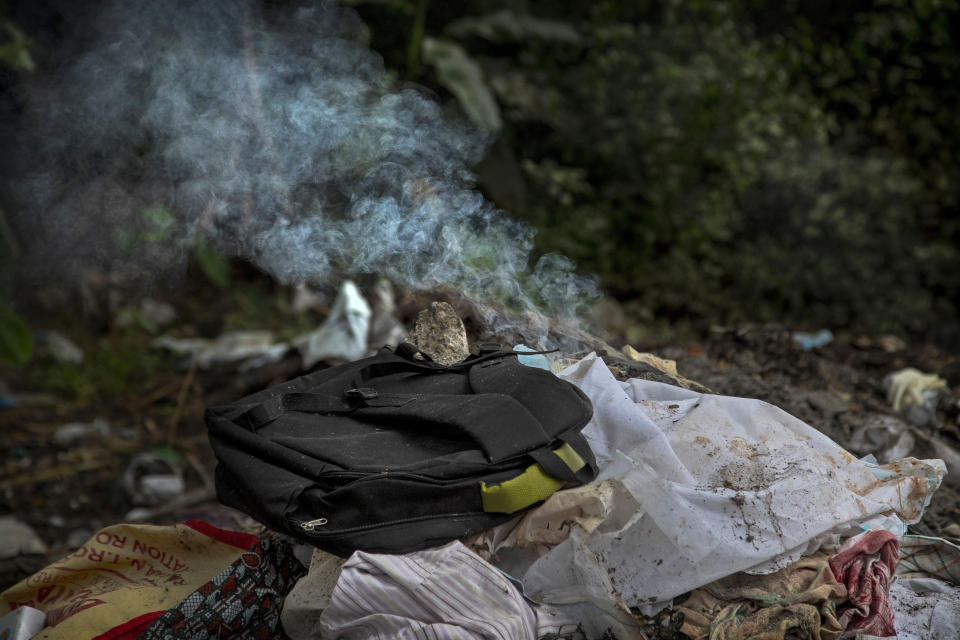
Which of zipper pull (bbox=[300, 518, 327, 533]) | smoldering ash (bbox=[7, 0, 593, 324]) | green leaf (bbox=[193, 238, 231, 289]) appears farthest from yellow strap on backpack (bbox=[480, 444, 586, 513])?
green leaf (bbox=[193, 238, 231, 289])

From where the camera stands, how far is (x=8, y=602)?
2.10 metres

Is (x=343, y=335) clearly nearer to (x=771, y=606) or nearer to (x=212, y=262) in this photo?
(x=212, y=262)

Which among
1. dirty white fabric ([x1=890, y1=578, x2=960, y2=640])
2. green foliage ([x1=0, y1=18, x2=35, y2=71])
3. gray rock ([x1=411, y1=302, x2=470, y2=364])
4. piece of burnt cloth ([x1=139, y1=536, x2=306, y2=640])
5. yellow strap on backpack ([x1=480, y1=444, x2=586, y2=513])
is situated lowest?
piece of burnt cloth ([x1=139, y1=536, x2=306, y2=640])

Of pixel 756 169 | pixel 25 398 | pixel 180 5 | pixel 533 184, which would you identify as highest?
pixel 180 5

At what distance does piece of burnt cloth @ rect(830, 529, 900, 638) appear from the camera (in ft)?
5.47

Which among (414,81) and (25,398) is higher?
(414,81)

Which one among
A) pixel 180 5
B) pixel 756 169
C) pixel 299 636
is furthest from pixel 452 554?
pixel 756 169

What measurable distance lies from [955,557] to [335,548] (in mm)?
1575

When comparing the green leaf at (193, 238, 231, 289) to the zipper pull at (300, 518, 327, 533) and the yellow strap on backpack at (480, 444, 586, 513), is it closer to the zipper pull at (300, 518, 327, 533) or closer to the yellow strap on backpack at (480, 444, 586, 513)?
the zipper pull at (300, 518, 327, 533)

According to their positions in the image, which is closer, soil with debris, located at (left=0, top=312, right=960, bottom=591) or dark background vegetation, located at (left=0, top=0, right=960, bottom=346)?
soil with debris, located at (left=0, top=312, right=960, bottom=591)

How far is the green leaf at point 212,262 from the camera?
582 centimetres

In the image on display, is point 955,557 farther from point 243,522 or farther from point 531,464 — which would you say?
point 243,522

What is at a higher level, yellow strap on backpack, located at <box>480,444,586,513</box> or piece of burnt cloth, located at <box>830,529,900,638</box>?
yellow strap on backpack, located at <box>480,444,586,513</box>

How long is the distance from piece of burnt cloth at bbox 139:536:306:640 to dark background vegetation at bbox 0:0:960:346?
446 cm
